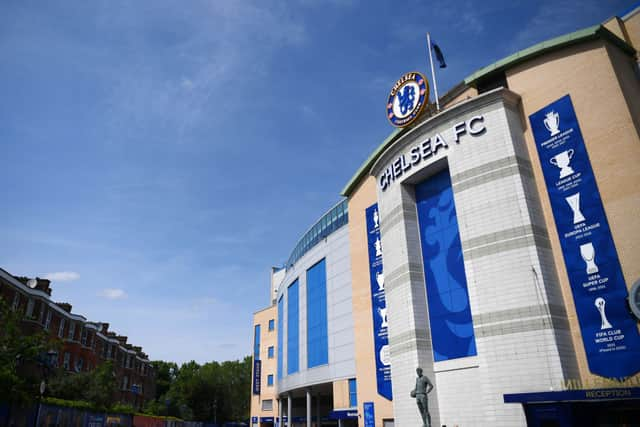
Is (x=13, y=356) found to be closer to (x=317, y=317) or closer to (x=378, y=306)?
(x=378, y=306)

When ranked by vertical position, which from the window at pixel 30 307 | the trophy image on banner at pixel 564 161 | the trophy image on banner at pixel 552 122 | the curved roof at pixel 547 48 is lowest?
the window at pixel 30 307

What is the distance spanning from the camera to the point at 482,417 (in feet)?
73.8

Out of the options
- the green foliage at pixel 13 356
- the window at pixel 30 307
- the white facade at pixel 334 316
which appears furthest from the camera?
the window at pixel 30 307

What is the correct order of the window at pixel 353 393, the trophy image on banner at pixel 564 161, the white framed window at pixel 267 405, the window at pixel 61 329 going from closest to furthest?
the trophy image on banner at pixel 564 161
the window at pixel 353 393
the window at pixel 61 329
the white framed window at pixel 267 405

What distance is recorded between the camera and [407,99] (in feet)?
101

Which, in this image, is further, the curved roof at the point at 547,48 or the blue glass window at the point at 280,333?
the blue glass window at the point at 280,333

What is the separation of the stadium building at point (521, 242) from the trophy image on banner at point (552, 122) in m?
0.07

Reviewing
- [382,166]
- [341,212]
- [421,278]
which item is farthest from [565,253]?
[341,212]

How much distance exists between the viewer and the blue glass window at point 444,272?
25125 millimetres

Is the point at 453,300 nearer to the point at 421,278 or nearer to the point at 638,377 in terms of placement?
the point at 421,278

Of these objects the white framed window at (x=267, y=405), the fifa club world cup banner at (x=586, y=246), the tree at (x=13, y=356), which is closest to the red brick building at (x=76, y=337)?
the tree at (x=13, y=356)

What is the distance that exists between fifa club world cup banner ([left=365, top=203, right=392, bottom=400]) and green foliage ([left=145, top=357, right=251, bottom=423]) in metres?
60.3

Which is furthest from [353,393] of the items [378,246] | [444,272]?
[444,272]

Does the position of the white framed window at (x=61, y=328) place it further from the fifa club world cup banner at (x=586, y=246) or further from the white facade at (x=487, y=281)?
the fifa club world cup banner at (x=586, y=246)
